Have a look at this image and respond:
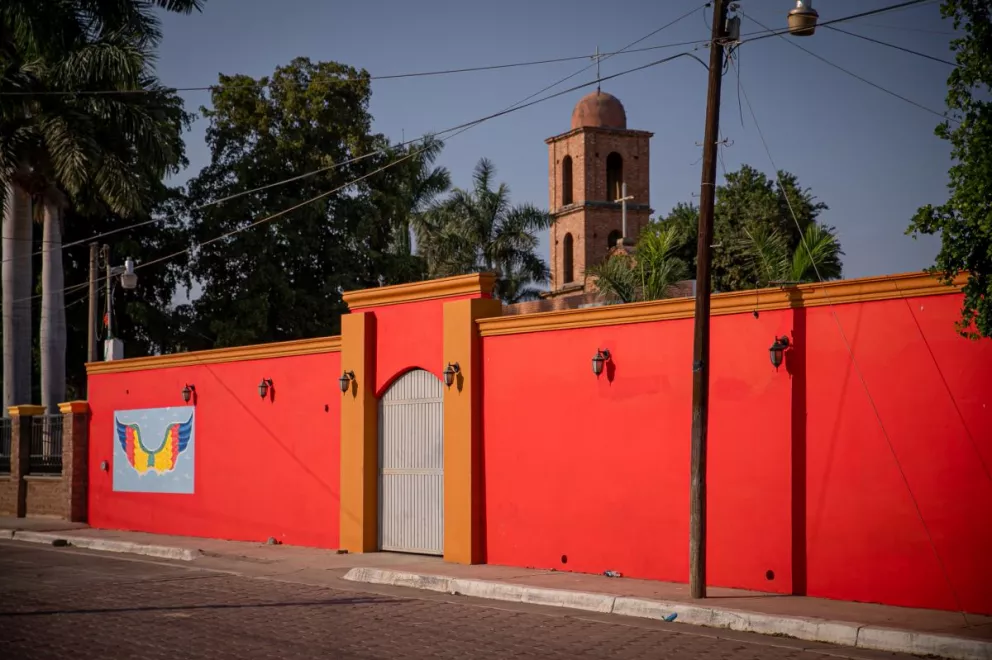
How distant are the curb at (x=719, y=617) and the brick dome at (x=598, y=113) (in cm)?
4652

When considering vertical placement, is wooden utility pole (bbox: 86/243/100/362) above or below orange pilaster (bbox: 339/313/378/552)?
above

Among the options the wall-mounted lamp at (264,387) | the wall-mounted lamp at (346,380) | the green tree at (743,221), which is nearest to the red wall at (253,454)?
the wall-mounted lamp at (264,387)

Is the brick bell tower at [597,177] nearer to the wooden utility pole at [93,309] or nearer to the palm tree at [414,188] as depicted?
the palm tree at [414,188]

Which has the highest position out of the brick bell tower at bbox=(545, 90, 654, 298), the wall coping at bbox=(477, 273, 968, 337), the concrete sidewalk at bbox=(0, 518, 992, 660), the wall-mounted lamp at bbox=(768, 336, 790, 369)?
the brick bell tower at bbox=(545, 90, 654, 298)

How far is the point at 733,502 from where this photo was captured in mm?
12992

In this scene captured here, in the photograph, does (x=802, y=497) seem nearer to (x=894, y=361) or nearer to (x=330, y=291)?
(x=894, y=361)

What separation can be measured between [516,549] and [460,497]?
1157 mm

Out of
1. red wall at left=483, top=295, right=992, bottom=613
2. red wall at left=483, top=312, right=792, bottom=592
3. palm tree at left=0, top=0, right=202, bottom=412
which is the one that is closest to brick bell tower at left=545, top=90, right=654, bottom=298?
palm tree at left=0, top=0, right=202, bottom=412

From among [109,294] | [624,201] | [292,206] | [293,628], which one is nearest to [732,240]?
[624,201]

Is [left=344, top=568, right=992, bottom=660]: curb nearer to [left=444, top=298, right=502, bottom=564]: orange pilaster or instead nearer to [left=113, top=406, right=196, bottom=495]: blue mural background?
[left=444, top=298, right=502, bottom=564]: orange pilaster

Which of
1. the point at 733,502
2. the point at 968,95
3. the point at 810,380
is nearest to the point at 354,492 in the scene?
the point at 733,502

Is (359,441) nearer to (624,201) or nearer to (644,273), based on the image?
(644,273)

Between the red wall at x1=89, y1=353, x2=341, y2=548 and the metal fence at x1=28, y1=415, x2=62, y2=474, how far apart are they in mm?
2879

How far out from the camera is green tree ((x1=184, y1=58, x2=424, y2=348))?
37.8m
